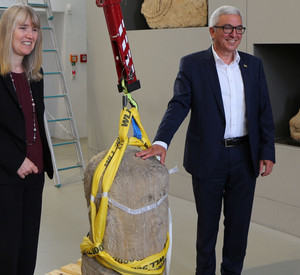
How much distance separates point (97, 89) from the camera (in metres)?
6.79

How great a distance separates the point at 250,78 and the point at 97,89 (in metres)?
3.92

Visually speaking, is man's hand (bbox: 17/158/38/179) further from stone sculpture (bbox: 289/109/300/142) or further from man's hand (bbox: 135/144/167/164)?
stone sculpture (bbox: 289/109/300/142)

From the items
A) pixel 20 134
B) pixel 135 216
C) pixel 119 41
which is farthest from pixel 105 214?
pixel 119 41

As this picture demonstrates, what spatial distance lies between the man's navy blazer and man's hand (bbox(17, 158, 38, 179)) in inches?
31.2

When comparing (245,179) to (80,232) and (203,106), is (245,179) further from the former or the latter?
(80,232)

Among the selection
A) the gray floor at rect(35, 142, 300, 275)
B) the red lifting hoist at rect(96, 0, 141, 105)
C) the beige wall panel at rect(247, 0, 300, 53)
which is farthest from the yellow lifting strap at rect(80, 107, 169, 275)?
the beige wall panel at rect(247, 0, 300, 53)

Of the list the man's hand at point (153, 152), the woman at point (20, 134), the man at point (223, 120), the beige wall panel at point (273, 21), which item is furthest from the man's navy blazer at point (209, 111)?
the beige wall panel at point (273, 21)

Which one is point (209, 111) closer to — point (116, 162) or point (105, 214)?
point (116, 162)

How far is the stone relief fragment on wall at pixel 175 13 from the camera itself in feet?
17.4

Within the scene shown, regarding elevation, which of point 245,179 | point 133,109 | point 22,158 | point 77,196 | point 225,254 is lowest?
point 77,196

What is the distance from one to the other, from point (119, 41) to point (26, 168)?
2.57 ft

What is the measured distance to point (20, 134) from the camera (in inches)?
101

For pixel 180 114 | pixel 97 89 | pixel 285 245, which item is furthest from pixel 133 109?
pixel 97 89

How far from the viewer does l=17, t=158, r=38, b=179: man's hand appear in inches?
100
